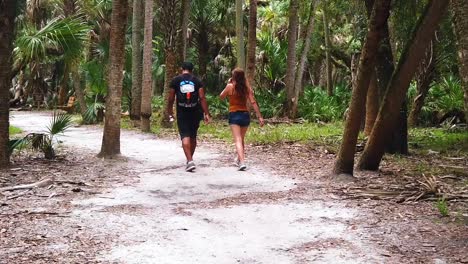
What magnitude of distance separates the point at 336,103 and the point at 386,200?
17535 mm

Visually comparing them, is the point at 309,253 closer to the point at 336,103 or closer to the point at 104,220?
the point at 104,220

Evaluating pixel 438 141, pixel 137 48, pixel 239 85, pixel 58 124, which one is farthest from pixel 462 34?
pixel 137 48

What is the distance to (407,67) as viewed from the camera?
28.8ft

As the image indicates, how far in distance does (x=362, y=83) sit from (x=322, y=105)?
15.4 m

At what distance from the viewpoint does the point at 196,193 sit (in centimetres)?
791

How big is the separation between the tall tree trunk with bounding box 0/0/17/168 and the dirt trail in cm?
266

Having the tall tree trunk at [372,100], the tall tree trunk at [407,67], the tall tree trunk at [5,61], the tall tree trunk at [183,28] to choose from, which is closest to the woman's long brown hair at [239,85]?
the tall tree trunk at [407,67]

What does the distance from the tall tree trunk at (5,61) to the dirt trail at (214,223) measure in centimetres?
266

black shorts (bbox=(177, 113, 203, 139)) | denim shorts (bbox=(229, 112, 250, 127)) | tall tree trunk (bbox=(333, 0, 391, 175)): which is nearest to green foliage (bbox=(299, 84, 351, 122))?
denim shorts (bbox=(229, 112, 250, 127))

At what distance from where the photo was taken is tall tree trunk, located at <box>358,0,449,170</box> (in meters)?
8.56

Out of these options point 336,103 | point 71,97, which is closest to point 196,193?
point 336,103

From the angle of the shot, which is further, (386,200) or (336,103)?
(336,103)

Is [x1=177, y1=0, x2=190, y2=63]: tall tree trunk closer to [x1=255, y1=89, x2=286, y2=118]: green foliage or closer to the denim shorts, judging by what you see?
[x1=255, y1=89, x2=286, y2=118]: green foliage

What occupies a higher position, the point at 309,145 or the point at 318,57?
the point at 318,57
